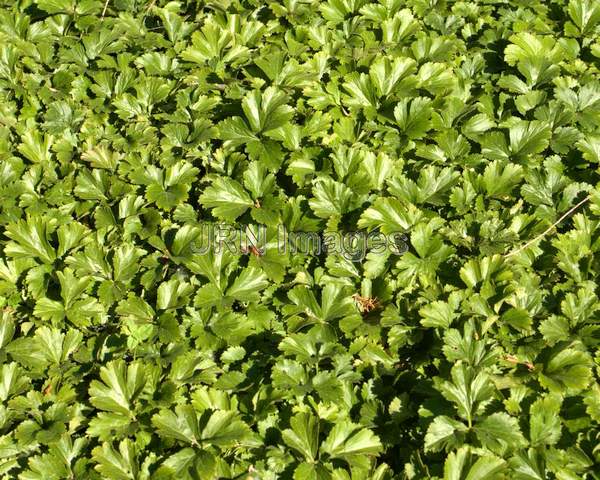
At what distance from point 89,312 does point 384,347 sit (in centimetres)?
113

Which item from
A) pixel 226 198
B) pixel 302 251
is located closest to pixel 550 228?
pixel 302 251

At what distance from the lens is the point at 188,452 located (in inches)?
79.1

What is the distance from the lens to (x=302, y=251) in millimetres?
2551

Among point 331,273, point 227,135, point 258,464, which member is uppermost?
point 227,135

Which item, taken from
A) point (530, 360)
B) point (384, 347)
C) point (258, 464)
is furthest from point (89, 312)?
point (530, 360)

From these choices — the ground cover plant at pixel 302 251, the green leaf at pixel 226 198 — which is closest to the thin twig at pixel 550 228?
the ground cover plant at pixel 302 251

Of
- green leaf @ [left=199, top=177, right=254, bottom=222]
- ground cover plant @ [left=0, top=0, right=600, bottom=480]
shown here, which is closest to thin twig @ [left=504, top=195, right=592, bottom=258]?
ground cover plant @ [left=0, top=0, right=600, bottom=480]

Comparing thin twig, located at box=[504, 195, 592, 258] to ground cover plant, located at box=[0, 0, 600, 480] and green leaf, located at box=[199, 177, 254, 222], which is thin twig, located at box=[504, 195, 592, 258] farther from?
green leaf, located at box=[199, 177, 254, 222]

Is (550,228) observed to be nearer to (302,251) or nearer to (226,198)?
(302,251)

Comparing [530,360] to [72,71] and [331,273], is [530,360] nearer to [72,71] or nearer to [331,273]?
[331,273]

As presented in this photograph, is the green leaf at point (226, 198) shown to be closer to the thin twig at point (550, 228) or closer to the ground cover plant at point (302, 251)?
the ground cover plant at point (302, 251)

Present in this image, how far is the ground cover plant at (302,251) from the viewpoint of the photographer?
2041 mm

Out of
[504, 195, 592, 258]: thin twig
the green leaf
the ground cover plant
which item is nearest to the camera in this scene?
the ground cover plant

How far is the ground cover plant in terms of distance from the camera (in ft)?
6.70
